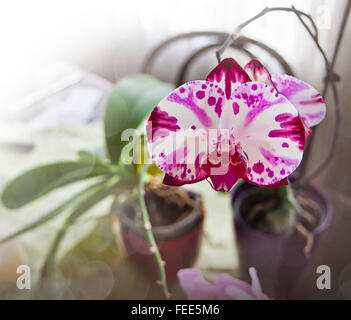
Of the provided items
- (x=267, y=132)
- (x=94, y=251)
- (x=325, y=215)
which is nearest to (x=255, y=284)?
(x=267, y=132)

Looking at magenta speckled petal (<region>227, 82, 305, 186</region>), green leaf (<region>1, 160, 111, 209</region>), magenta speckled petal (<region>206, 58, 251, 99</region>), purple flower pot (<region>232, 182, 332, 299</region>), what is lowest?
purple flower pot (<region>232, 182, 332, 299</region>)

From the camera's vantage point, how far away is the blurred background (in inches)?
24.9

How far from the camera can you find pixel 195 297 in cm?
35

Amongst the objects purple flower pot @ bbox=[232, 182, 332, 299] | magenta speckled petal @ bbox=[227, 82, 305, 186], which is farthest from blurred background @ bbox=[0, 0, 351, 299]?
magenta speckled petal @ bbox=[227, 82, 305, 186]

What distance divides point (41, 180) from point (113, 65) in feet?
2.96

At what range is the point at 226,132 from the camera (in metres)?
0.24

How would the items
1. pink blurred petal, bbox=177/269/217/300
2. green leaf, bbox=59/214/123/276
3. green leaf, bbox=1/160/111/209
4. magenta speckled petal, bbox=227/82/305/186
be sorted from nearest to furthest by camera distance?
magenta speckled petal, bbox=227/82/305/186 < pink blurred petal, bbox=177/269/217/300 < green leaf, bbox=1/160/111/209 < green leaf, bbox=59/214/123/276

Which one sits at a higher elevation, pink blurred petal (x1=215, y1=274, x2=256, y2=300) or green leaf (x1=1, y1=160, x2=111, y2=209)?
green leaf (x1=1, y1=160, x2=111, y2=209)

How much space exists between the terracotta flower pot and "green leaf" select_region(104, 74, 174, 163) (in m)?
0.10

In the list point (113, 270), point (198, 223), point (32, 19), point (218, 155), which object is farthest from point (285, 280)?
point (32, 19)

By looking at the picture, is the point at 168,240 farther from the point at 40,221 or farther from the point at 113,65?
the point at 113,65

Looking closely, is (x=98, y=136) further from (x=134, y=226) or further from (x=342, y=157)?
(x=342, y=157)

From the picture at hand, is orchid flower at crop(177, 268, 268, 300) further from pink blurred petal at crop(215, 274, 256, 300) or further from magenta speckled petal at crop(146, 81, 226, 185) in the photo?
magenta speckled petal at crop(146, 81, 226, 185)
